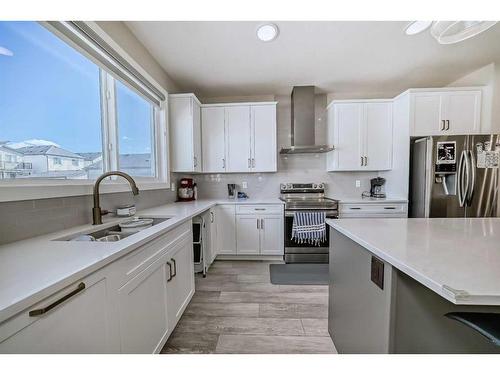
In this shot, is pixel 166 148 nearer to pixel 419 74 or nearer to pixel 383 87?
pixel 383 87

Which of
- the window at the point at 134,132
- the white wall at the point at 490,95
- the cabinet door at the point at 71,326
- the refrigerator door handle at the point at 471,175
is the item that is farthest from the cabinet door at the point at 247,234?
the white wall at the point at 490,95

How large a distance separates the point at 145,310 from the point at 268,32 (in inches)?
95.6

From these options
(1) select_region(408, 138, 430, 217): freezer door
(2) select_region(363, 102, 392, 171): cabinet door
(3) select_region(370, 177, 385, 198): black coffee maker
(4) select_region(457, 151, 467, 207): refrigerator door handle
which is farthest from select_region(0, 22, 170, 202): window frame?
(4) select_region(457, 151, 467, 207): refrigerator door handle

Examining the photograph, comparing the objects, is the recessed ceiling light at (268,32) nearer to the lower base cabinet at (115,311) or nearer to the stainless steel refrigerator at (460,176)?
the lower base cabinet at (115,311)

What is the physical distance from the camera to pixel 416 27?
1.92 meters

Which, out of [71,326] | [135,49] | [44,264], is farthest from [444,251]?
[135,49]

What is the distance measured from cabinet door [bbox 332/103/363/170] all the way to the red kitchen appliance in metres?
2.24

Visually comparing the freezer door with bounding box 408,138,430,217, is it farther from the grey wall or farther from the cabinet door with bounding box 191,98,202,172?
the cabinet door with bounding box 191,98,202,172

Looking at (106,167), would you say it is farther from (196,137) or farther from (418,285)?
(418,285)

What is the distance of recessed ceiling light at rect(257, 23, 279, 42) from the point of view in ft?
6.26

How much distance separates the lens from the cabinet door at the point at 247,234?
9.66 feet

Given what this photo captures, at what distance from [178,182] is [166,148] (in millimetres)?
652

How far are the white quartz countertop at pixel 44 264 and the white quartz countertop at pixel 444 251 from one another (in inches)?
43.1
